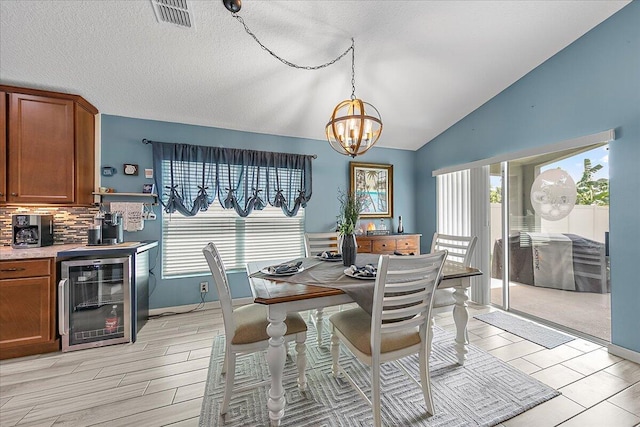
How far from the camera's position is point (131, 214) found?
3.24 meters

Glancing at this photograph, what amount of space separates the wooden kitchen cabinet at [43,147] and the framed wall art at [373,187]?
3.40m

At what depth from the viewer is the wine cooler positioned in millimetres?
2506

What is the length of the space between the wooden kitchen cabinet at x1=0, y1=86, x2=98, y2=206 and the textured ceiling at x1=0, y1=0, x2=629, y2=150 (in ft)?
0.52

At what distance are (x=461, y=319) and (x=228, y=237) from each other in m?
2.92

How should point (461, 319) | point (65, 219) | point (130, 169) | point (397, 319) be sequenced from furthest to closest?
point (130, 169) → point (65, 219) → point (461, 319) → point (397, 319)

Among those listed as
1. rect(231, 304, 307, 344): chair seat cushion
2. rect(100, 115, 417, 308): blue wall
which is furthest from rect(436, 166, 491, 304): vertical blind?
rect(231, 304, 307, 344): chair seat cushion

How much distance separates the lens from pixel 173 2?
6.54ft

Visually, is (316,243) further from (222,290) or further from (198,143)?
(198,143)

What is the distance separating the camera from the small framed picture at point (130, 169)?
3.22m

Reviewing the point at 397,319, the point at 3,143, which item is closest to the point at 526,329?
the point at 397,319

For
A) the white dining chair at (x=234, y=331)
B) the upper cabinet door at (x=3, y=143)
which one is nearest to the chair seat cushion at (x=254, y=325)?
the white dining chair at (x=234, y=331)

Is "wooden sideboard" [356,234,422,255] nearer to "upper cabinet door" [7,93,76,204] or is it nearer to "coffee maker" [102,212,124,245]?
"coffee maker" [102,212,124,245]

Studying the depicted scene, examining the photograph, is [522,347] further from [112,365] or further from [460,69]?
[112,365]

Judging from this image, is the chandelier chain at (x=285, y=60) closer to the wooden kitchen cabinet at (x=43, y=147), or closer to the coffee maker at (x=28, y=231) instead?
the wooden kitchen cabinet at (x=43, y=147)
